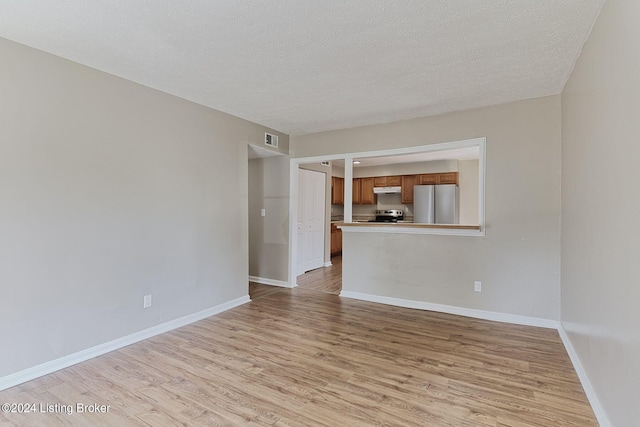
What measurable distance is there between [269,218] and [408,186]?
350 centimetres

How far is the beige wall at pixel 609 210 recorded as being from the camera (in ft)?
4.51

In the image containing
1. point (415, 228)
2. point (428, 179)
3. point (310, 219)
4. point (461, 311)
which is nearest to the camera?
point (461, 311)

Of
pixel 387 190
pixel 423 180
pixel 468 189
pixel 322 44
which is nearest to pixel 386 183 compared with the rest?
pixel 387 190

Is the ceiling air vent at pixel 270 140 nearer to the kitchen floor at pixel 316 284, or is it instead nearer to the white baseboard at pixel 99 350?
the kitchen floor at pixel 316 284

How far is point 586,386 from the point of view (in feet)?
6.94

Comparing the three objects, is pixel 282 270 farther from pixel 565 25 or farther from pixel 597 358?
pixel 565 25

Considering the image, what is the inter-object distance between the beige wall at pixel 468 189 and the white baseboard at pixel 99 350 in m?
5.26

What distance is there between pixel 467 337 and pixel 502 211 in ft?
4.69

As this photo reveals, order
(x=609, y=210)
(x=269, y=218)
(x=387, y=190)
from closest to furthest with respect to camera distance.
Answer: (x=609, y=210)
(x=269, y=218)
(x=387, y=190)

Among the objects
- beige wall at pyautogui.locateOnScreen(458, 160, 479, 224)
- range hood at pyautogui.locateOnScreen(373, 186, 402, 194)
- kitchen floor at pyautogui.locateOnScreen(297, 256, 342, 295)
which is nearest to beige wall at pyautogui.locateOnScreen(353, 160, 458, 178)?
beige wall at pyautogui.locateOnScreen(458, 160, 479, 224)

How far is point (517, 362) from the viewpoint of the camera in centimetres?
255

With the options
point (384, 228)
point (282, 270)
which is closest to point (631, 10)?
point (384, 228)

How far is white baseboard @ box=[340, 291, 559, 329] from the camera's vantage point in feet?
10.9

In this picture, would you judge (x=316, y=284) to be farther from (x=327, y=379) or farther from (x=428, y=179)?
(x=428, y=179)
